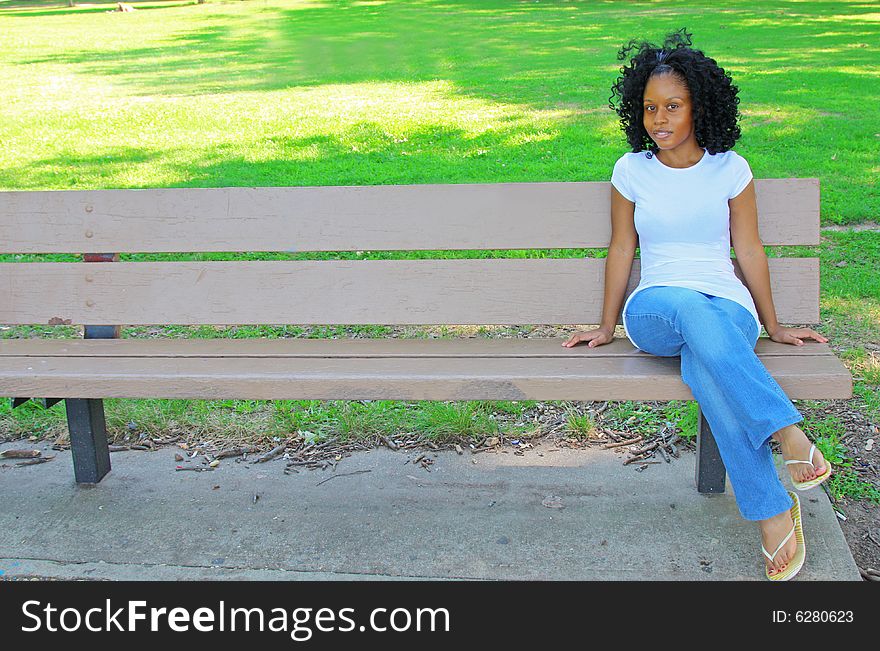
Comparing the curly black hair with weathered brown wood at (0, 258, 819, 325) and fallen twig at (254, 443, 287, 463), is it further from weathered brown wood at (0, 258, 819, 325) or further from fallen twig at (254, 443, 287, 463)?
fallen twig at (254, 443, 287, 463)

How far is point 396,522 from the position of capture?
308cm

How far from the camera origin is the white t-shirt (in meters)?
3.07

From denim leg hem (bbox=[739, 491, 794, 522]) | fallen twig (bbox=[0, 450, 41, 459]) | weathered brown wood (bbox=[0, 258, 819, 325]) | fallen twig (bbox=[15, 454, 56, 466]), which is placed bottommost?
fallen twig (bbox=[15, 454, 56, 466])

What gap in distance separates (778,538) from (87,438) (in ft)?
7.36

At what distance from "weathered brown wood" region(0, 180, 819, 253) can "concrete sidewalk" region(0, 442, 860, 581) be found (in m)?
0.80

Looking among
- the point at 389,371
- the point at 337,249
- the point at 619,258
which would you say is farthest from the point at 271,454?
the point at 619,258

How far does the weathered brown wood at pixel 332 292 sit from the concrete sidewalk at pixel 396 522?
0.54m

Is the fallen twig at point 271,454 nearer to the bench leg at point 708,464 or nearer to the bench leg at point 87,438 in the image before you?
the bench leg at point 87,438

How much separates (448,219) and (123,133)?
6.49m

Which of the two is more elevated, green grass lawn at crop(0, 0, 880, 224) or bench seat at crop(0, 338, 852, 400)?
green grass lawn at crop(0, 0, 880, 224)


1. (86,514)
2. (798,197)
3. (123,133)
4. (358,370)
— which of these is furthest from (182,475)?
(123,133)

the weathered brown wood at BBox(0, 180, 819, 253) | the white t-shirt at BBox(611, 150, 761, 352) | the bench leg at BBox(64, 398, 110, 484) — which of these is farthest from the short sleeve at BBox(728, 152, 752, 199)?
the bench leg at BBox(64, 398, 110, 484)

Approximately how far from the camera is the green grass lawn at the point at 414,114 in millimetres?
4121

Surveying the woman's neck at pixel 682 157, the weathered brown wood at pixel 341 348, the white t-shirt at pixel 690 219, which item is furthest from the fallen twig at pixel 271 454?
the woman's neck at pixel 682 157
